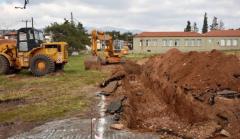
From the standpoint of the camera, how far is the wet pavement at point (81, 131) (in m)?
9.92

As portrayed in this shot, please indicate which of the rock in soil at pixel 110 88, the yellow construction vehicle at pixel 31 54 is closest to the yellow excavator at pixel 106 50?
the yellow construction vehicle at pixel 31 54

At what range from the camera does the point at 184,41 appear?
8200cm

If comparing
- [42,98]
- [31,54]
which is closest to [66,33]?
[31,54]

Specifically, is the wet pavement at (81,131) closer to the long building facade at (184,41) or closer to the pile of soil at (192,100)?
the pile of soil at (192,100)

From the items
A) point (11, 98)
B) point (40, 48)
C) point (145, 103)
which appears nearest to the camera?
point (145, 103)

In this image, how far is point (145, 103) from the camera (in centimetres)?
1397

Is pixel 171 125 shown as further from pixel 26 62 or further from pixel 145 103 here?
pixel 26 62

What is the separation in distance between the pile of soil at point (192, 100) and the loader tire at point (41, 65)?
348 inches

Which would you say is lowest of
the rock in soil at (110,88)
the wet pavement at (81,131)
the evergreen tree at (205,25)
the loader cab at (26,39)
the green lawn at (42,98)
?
the wet pavement at (81,131)

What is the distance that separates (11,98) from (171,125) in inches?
299

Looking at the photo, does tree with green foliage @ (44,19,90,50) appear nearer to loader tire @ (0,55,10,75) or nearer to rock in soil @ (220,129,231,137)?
loader tire @ (0,55,10,75)

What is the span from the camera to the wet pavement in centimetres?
992

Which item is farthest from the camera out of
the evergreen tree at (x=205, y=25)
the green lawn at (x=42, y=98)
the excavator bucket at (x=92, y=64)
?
the evergreen tree at (x=205, y=25)

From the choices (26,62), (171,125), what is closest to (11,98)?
(171,125)
